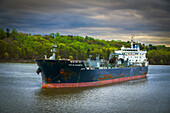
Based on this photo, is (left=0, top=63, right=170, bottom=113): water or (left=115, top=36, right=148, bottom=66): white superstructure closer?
(left=0, top=63, right=170, bottom=113): water

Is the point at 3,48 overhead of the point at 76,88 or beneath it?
overhead

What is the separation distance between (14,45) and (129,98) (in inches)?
5034

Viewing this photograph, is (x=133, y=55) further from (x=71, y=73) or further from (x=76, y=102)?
(x=76, y=102)

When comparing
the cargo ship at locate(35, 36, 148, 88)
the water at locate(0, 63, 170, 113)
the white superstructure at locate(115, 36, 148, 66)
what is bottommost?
the water at locate(0, 63, 170, 113)

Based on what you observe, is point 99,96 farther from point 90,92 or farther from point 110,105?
point 110,105

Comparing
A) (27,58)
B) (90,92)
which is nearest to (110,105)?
(90,92)

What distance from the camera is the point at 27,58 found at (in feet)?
454

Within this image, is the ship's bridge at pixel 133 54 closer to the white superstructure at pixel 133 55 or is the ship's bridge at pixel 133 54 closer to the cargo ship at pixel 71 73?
the white superstructure at pixel 133 55

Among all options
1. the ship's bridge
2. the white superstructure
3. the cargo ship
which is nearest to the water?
the cargo ship

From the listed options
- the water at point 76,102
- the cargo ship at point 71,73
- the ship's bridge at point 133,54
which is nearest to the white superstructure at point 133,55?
the ship's bridge at point 133,54

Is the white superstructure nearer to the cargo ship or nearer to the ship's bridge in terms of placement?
the ship's bridge

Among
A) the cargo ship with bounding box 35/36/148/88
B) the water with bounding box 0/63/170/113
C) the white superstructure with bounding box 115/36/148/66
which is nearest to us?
the water with bounding box 0/63/170/113

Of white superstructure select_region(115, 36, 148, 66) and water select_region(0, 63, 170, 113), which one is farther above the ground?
white superstructure select_region(115, 36, 148, 66)

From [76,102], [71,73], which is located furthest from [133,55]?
[76,102]
